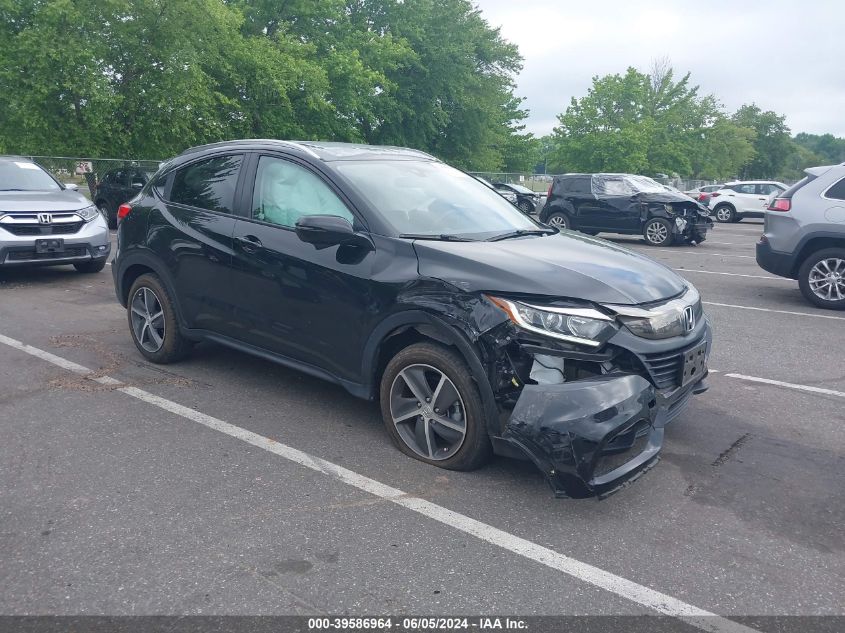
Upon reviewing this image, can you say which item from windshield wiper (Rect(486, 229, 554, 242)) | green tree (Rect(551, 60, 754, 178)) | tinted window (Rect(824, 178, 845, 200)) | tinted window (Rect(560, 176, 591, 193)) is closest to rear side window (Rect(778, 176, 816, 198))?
tinted window (Rect(824, 178, 845, 200))

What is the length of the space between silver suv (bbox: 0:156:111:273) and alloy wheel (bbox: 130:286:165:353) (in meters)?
4.25

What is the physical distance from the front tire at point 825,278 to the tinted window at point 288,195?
7112mm

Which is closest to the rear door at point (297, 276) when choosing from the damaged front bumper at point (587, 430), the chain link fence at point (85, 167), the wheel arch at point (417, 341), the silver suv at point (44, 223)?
the wheel arch at point (417, 341)

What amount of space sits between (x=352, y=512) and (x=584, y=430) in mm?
1178

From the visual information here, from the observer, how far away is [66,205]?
9.89m

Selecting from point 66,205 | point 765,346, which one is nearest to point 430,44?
point 66,205

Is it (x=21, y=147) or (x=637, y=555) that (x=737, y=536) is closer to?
(x=637, y=555)

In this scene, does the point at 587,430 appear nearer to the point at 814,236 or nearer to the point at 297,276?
the point at 297,276

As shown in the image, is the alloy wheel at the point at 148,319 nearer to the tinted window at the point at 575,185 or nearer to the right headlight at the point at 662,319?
the right headlight at the point at 662,319

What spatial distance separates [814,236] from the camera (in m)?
9.14

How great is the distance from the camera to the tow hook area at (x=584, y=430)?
11.0 feet

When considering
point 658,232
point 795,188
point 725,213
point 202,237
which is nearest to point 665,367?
point 202,237

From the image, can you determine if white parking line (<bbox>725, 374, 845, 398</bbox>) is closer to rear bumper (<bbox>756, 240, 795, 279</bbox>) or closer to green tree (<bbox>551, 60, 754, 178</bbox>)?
rear bumper (<bbox>756, 240, 795, 279</bbox>)

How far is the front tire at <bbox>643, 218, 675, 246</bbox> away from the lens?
683 inches
